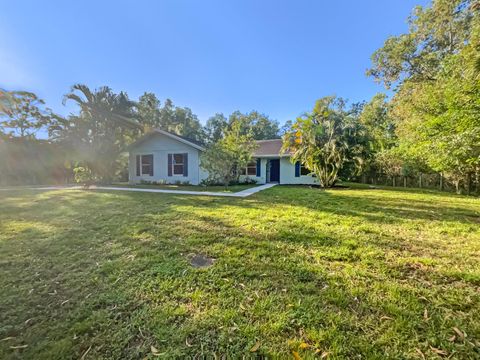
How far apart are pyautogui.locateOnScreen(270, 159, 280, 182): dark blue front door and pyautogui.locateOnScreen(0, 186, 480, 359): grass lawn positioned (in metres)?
11.9

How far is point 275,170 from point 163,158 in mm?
8342

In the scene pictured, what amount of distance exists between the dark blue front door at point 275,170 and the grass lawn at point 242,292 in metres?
11.9

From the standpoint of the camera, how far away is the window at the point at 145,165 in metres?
15.8

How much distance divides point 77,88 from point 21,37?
13.1 ft

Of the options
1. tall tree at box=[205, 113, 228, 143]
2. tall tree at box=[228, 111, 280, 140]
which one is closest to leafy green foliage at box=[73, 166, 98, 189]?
tall tree at box=[205, 113, 228, 143]

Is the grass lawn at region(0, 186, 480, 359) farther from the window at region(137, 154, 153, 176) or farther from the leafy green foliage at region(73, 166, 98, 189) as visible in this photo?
the leafy green foliage at region(73, 166, 98, 189)

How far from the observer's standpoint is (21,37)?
9727 millimetres

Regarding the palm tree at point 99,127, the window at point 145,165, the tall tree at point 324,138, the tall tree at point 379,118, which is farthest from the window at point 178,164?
the tall tree at point 379,118

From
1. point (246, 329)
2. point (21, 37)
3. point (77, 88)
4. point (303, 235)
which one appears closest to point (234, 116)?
point (77, 88)

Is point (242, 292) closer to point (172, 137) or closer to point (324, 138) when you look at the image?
point (324, 138)

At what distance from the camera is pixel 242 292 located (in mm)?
2318

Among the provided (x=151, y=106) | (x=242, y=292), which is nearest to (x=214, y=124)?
(x=151, y=106)

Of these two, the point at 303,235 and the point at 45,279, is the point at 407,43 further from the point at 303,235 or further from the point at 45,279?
the point at 45,279

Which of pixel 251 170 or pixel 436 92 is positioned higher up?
pixel 436 92
